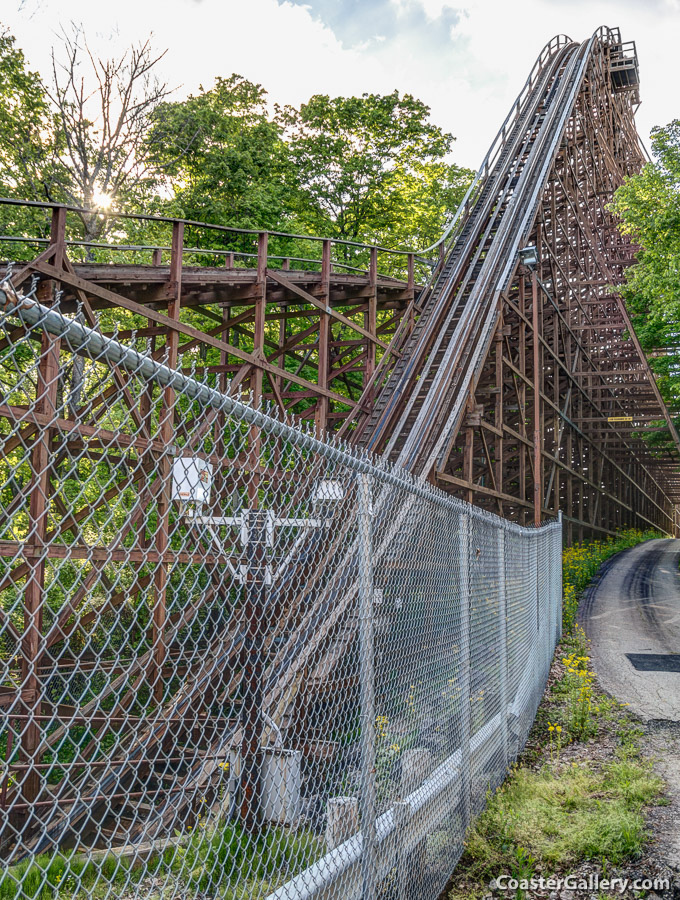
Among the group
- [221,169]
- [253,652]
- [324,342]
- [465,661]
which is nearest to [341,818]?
[253,652]

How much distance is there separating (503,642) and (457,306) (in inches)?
430

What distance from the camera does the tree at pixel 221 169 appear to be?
722 inches

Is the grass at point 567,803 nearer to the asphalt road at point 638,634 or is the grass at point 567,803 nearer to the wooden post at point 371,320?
the asphalt road at point 638,634

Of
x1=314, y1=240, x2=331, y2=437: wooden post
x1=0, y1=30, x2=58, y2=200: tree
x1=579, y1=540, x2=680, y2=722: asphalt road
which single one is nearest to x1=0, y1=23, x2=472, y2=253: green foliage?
x1=0, y1=30, x2=58, y2=200: tree

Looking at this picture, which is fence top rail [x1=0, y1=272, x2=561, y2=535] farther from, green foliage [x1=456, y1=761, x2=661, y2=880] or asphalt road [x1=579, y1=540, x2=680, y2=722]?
asphalt road [x1=579, y1=540, x2=680, y2=722]

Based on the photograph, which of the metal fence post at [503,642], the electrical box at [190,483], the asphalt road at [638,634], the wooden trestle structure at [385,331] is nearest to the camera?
the electrical box at [190,483]

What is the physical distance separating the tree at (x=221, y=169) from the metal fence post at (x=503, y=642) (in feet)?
46.0

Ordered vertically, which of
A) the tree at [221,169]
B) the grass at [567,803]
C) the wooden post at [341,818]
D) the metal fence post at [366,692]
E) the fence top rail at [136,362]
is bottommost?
the grass at [567,803]

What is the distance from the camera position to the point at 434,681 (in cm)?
425

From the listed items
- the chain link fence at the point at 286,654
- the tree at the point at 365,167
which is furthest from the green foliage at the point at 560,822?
the tree at the point at 365,167

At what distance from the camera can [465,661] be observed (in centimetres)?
459

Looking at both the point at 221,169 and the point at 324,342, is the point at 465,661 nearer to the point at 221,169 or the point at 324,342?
the point at 324,342

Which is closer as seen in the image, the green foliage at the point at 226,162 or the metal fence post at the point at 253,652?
the metal fence post at the point at 253,652

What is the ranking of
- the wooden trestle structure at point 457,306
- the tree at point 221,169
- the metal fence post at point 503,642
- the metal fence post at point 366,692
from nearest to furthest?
1. the metal fence post at point 366,692
2. the metal fence post at point 503,642
3. the wooden trestle structure at point 457,306
4. the tree at point 221,169
